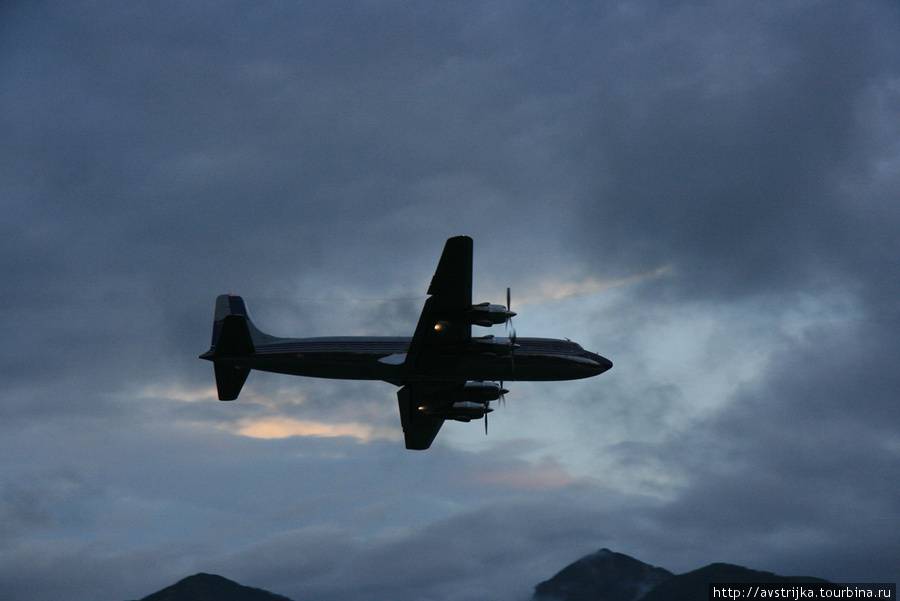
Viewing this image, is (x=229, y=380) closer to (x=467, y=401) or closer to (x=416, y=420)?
(x=416, y=420)

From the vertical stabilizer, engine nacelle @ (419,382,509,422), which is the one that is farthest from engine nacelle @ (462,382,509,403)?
the vertical stabilizer

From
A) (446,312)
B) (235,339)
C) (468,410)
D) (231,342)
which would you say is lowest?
(468,410)

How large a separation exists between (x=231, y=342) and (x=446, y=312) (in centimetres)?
1418

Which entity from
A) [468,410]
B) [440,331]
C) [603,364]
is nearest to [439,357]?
[440,331]

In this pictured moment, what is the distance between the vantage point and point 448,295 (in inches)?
1832

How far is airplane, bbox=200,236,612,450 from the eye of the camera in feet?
155

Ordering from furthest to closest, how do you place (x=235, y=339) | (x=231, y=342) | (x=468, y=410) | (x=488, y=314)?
(x=468, y=410)
(x=231, y=342)
(x=235, y=339)
(x=488, y=314)

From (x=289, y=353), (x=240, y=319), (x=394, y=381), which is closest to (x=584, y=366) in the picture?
(x=394, y=381)

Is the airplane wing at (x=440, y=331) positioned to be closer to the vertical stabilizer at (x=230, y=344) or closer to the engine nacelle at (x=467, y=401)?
the engine nacelle at (x=467, y=401)

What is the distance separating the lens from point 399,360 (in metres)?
49.8

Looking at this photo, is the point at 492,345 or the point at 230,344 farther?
the point at 492,345

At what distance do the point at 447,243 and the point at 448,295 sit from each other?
Result: 416 cm

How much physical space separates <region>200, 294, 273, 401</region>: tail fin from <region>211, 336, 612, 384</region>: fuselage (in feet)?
2.12

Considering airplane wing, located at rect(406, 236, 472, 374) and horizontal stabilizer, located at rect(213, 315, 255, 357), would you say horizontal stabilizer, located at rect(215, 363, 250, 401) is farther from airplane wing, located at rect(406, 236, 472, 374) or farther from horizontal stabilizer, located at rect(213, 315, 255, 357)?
airplane wing, located at rect(406, 236, 472, 374)
